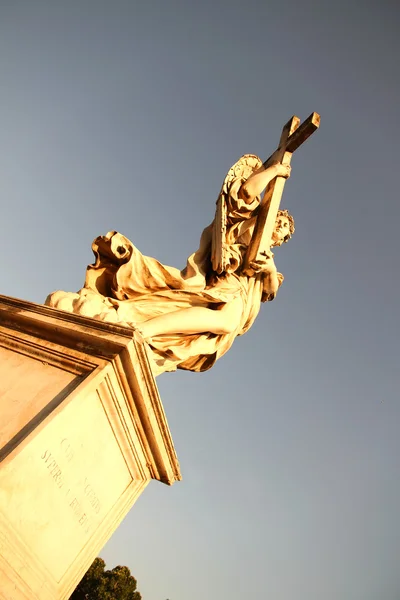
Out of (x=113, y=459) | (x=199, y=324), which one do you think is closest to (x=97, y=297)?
(x=199, y=324)

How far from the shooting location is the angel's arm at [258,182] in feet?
18.1

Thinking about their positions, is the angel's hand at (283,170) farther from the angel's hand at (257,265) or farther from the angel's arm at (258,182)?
the angel's hand at (257,265)

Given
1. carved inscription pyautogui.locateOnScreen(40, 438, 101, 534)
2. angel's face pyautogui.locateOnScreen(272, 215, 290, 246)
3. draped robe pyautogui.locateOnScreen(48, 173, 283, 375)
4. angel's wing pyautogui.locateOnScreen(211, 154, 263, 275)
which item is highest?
angel's face pyautogui.locateOnScreen(272, 215, 290, 246)

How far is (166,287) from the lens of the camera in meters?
4.73

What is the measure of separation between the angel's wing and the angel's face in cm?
97

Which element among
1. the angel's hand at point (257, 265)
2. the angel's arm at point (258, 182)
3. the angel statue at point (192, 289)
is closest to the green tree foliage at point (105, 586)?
the angel statue at point (192, 289)

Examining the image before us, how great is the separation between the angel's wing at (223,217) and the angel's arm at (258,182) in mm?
288

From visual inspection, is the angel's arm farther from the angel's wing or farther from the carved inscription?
the carved inscription

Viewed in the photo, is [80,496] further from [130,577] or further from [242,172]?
[130,577]

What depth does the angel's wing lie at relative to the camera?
5.23 metres

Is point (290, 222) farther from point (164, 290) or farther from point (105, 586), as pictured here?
point (105, 586)

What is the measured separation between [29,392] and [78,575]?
4.51 feet

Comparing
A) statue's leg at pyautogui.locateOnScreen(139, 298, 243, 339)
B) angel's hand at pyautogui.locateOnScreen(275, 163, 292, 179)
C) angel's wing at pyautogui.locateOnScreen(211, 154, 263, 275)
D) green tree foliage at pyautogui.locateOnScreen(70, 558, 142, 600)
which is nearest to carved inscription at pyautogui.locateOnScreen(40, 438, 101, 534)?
statue's leg at pyautogui.locateOnScreen(139, 298, 243, 339)

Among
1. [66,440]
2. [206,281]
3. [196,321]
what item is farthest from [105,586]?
[66,440]
